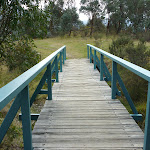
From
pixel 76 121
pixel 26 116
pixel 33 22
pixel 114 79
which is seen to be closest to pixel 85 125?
pixel 76 121

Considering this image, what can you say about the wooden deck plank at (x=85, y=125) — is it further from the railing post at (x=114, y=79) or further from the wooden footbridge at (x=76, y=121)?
the railing post at (x=114, y=79)

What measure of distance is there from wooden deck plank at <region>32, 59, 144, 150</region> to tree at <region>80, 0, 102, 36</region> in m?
20.2

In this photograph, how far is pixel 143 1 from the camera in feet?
68.5

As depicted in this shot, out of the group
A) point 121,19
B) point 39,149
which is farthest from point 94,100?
point 121,19

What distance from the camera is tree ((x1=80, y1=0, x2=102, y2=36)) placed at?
73.7ft

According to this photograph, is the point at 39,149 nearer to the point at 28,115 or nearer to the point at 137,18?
the point at 28,115

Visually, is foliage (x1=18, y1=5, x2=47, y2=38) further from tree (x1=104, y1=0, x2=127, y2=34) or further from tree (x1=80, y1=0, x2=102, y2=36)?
tree (x1=80, y1=0, x2=102, y2=36)

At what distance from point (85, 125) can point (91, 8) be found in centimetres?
2191

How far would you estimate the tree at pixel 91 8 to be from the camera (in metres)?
22.5

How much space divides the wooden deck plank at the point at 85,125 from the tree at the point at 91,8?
2021cm

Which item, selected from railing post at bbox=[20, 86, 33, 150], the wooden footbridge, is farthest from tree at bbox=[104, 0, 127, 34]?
railing post at bbox=[20, 86, 33, 150]

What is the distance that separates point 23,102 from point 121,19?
2219cm

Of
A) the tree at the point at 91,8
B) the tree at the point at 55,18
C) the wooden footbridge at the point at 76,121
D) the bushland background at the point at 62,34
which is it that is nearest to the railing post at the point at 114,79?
the wooden footbridge at the point at 76,121

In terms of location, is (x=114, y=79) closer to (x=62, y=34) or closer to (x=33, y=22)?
(x=33, y=22)
